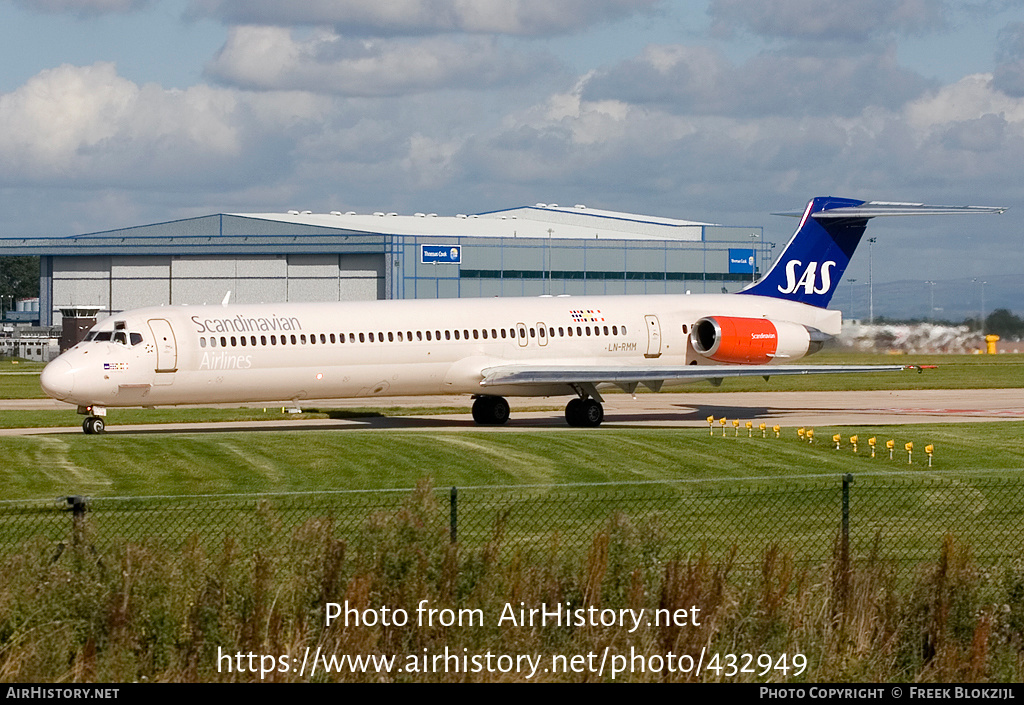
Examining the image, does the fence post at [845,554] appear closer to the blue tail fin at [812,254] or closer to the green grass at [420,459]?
the green grass at [420,459]

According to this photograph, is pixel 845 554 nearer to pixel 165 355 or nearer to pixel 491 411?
pixel 165 355

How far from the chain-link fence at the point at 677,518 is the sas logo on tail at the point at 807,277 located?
61.5 feet

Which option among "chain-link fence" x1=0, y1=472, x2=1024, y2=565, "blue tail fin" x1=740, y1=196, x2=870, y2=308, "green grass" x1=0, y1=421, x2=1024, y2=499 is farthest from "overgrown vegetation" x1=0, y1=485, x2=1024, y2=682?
"blue tail fin" x1=740, y1=196, x2=870, y2=308

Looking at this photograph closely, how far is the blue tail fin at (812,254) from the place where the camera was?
38562 millimetres

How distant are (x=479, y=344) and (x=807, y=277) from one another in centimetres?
1077

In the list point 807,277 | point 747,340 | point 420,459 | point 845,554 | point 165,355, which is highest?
point 807,277

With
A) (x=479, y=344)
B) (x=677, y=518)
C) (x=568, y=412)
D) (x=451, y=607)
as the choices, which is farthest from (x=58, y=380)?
(x=451, y=607)

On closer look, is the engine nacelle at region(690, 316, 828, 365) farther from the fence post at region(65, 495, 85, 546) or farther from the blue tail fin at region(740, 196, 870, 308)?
the fence post at region(65, 495, 85, 546)

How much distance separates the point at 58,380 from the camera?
93.4 feet

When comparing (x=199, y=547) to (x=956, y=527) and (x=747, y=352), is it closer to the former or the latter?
(x=956, y=527)

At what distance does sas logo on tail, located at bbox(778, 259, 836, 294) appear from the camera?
38562mm

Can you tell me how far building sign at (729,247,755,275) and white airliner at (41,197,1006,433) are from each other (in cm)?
5755

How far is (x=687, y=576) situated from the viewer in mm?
12188
